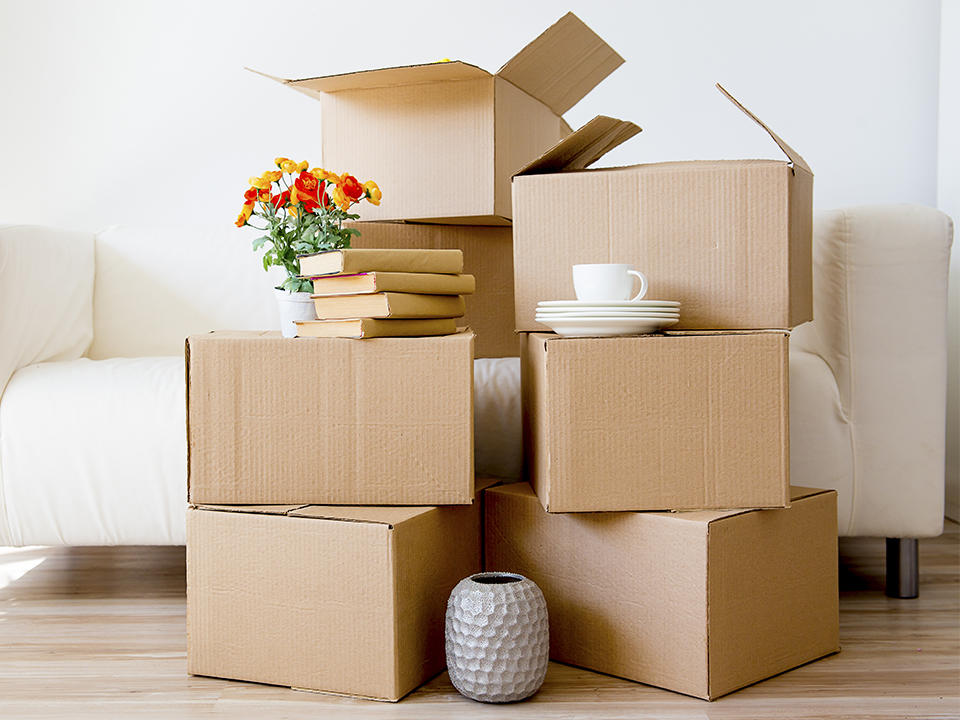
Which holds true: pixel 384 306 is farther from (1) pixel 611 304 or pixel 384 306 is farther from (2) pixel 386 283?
(1) pixel 611 304

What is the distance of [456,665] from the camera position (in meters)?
1.15

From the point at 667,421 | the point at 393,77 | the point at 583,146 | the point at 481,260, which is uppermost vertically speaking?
the point at 393,77

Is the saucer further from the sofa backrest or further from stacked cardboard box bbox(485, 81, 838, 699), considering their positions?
the sofa backrest

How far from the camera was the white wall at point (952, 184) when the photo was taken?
2.12 meters

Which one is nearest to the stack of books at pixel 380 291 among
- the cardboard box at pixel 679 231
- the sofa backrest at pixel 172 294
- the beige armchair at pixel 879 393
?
the cardboard box at pixel 679 231

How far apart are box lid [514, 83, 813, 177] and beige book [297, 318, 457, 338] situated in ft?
0.76

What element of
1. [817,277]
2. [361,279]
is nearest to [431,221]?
[361,279]

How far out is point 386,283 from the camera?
1183 millimetres

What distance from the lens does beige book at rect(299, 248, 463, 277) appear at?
1.20 m

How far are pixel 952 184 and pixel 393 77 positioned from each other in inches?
54.7

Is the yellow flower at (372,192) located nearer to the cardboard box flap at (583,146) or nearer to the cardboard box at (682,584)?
the cardboard box flap at (583,146)

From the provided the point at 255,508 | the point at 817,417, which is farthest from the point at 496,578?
the point at 817,417

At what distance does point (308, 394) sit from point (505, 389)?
0.48 meters

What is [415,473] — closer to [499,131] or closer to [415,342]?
[415,342]
